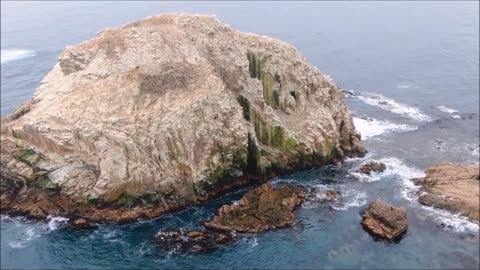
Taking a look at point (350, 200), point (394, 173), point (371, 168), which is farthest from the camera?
point (371, 168)

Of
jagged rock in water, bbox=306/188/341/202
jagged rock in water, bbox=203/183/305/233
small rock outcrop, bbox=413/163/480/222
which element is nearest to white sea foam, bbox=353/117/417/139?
small rock outcrop, bbox=413/163/480/222

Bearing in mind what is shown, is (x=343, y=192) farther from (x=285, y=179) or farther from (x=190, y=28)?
(x=190, y=28)

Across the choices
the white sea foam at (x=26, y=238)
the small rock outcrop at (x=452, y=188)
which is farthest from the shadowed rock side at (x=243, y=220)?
the small rock outcrop at (x=452, y=188)

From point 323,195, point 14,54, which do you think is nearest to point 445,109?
point 323,195

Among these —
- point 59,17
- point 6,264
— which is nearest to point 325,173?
point 6,264

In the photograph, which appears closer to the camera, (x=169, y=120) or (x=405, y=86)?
(x=169, y=120)

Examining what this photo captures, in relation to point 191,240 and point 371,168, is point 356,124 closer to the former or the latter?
point 371,168
